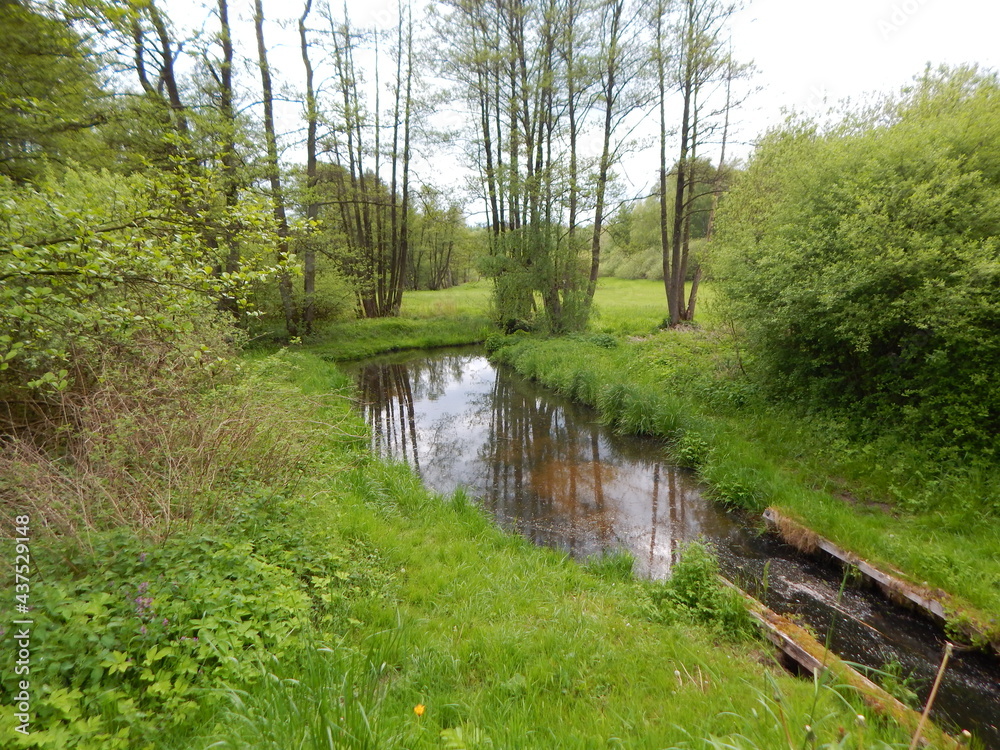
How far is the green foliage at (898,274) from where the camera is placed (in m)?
5.66

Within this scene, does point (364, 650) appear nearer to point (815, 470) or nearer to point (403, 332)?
point (815, 470)

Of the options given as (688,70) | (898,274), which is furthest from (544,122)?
(898,274)

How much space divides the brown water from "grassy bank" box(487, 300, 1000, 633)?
16.9 inches

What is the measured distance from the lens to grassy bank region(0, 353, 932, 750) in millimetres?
2229

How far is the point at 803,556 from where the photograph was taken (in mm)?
5625

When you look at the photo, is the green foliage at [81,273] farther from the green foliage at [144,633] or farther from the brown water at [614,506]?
the brown water at [614,506]

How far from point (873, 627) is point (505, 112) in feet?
64.7

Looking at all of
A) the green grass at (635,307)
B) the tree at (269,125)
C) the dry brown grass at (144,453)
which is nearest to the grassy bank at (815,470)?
the green grass at (635,307)

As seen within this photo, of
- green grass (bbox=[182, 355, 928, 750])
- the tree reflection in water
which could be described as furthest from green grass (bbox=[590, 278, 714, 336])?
green grass (bbox=[182, 355, 928, 750])

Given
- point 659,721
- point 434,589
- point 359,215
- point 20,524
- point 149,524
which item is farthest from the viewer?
point 359,215

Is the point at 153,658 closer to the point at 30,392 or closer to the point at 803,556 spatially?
the point at 30,392

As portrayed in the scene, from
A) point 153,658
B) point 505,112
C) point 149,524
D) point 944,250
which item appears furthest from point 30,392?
point 505,112

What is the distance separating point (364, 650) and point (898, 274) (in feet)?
25.8

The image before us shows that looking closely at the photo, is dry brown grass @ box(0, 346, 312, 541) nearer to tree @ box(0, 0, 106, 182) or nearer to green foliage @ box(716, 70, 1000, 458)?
tree @ box(0, 0, 106, 182)
